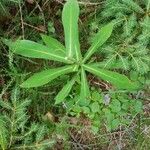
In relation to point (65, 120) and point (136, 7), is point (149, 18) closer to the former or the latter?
point (136, 7)

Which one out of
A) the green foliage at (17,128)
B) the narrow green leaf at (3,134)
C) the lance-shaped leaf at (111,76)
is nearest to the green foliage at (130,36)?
the lance-shaped leaf at (111,76)

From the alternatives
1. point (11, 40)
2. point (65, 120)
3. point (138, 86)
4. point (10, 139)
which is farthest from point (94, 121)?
point (11, 40)

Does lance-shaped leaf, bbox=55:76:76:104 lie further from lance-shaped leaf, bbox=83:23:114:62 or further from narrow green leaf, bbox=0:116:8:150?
narrow green leaf, bbox=0:116:8:150

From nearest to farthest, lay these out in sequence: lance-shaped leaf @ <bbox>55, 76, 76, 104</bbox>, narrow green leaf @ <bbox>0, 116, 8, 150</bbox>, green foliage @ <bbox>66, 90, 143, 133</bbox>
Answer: narrow green leaf @ <bbox>0, 116, 8, 150</bbox> < lance-shaped leaf @ <bbox>55, 76, 76, 104</bbox> < green foliage @ <bbox>66, 90, 143, 133</bbox>

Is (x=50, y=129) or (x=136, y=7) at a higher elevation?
(x=136, y=7)

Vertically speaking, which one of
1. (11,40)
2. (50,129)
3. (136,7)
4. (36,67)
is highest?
(136,7)

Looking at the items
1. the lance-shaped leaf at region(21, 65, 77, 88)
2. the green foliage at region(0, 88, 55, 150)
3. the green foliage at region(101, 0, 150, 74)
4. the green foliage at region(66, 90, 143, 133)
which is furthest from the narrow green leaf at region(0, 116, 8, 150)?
the green foliage at region(101, 0, 150, 74)
